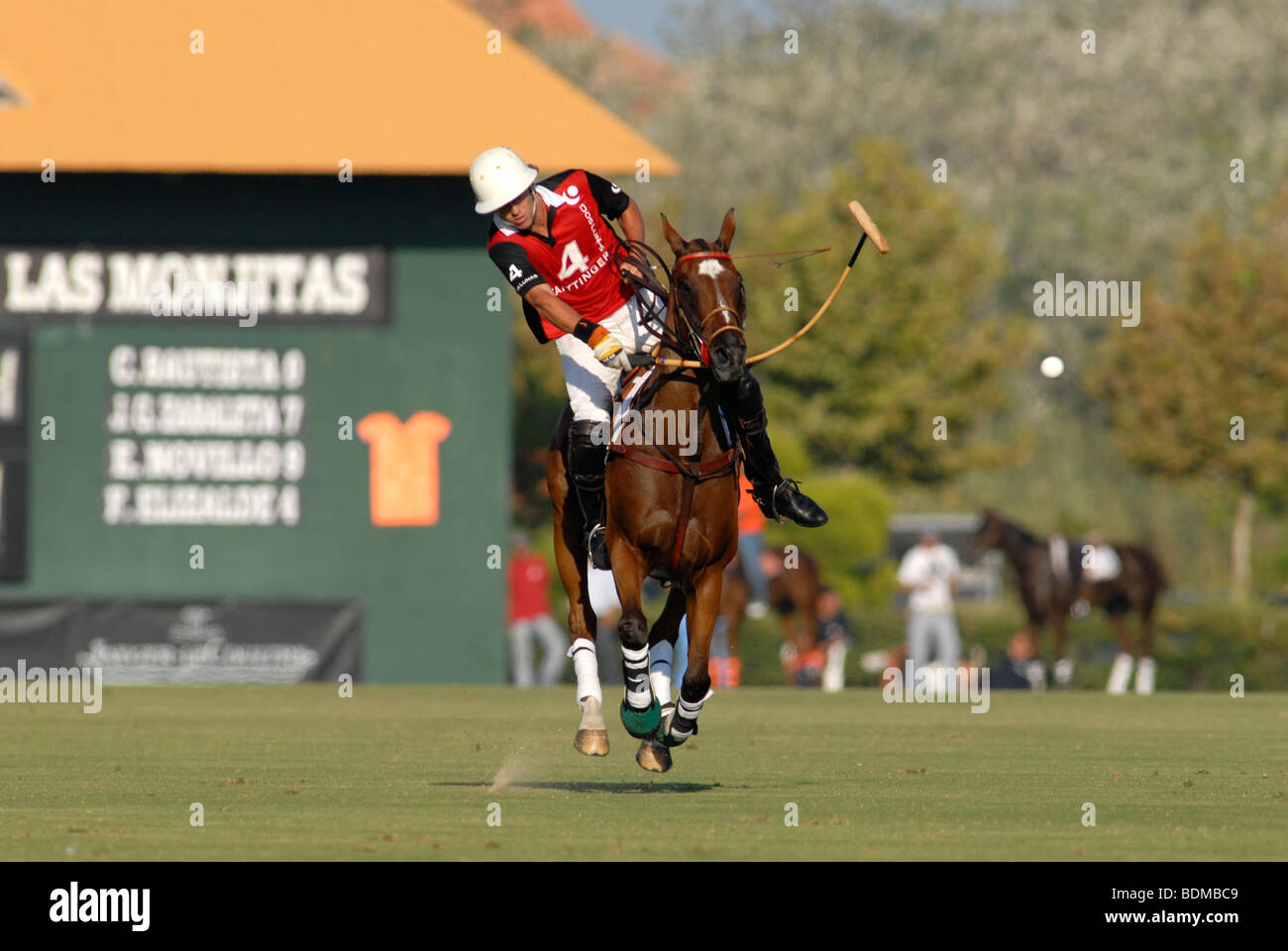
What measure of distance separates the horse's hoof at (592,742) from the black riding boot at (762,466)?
1499mm

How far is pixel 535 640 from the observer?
1153 inches

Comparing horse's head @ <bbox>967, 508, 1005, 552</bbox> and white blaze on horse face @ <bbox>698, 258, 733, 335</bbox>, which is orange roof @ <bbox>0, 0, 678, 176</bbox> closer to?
horse's head @ <bbox>967, 508, 1005, 552</bbox>

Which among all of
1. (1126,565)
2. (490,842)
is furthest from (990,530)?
(490,842)

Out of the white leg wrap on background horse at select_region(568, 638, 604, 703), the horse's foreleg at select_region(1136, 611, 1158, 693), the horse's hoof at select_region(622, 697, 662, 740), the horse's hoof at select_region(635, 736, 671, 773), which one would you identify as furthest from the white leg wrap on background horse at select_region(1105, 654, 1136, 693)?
the horse's hoof at select_region(622, 697, 662, 740)

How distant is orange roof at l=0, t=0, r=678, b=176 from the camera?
26312 mm

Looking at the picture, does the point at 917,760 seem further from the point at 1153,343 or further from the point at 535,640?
the point at 1153,343

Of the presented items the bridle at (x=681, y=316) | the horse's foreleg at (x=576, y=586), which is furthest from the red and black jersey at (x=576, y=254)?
the horse's foreleg at (x=576, y=586)

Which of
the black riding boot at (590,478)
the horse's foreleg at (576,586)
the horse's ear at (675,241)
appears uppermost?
the horse's ear at (675,241)

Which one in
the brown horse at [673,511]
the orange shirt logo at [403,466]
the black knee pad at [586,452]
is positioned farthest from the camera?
the orange shirt logo at [403,466]

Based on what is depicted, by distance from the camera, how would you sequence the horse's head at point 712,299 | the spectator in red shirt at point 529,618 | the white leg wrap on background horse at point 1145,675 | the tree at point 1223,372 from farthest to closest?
the tree at point 1223,372 < the white leg wrap on background horse at point 1145,675 < the spectator in red shirt at point 529,618 < the horse's head at point 712,299

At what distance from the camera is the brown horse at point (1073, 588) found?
2916cm

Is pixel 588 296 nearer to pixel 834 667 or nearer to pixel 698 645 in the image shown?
pixel 698 645

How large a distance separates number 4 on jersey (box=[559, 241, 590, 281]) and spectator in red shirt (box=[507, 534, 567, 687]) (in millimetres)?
15445

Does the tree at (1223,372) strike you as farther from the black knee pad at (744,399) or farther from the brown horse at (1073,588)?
the black knee pad at (744,399)
